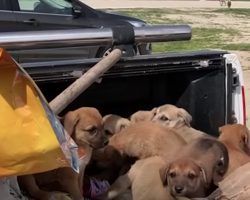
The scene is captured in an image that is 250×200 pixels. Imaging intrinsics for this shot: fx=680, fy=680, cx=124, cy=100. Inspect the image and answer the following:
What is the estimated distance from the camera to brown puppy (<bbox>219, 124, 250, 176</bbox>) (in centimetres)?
400

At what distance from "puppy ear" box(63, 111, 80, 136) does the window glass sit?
585 centimetres

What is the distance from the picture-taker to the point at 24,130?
2213 millimetres

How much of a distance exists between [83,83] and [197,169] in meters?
0.79

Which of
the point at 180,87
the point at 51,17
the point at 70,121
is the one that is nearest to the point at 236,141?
the point at 180,87

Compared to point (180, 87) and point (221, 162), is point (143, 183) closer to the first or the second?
point (221, 162)

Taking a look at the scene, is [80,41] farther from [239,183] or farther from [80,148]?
[239,183]

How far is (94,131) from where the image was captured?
396 centimetres

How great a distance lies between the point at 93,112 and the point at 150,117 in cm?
47

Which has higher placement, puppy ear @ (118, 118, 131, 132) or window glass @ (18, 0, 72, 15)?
puppy ear @ (118, 118, 131, 132)

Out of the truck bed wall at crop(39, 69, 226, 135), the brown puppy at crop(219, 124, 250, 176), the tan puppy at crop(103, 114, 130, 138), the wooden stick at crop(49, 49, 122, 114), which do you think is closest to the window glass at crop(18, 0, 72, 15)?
the truck bed wall at crop(39, 69, 226, 135)

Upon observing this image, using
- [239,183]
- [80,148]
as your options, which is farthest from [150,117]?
[239,183]

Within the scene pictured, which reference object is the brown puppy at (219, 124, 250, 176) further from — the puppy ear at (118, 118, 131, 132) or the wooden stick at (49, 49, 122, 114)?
the wooden stick at (49, 49, 122, 114)

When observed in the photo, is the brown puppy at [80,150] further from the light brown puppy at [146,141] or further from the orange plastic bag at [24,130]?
the orange plastic bag at [24,130]

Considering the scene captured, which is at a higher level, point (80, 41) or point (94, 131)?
point (80, 41)
